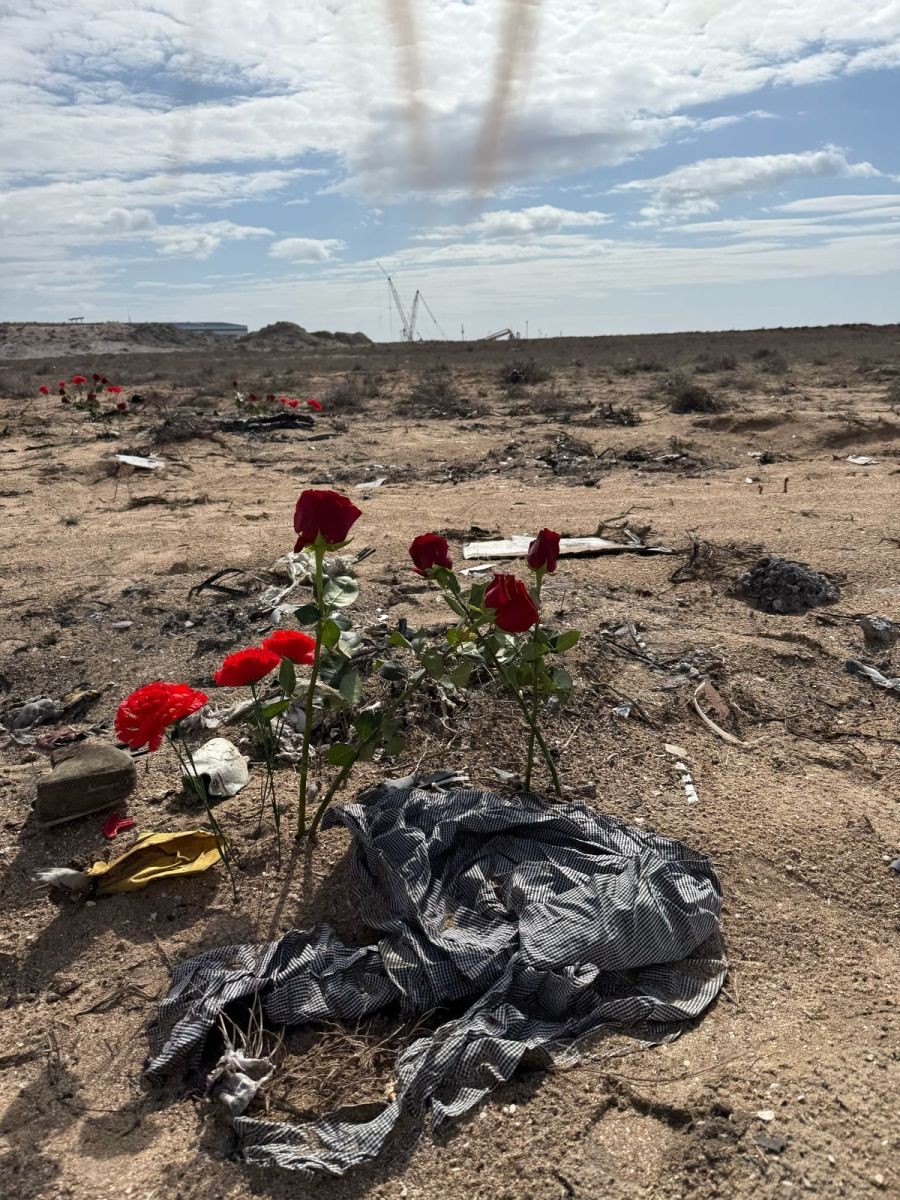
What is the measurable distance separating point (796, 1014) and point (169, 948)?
1.48 meters

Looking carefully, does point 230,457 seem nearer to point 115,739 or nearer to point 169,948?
point 115,739

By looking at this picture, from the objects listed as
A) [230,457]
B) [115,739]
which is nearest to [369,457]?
[230,457]

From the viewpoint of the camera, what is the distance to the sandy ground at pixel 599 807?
168 centimetres

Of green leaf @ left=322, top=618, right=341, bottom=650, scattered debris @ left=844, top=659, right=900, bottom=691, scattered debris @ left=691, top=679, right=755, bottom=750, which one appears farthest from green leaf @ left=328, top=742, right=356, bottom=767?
scattered debris @ left=844, top=659, right=900, bottom=691

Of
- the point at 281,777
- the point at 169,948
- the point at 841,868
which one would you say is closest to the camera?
the point at 169,948

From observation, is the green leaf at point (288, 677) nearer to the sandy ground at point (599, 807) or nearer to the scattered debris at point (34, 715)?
the sandy ground at point (599, 807)

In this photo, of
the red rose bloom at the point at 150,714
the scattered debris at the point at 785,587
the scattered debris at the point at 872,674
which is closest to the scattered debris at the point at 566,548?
the scattered debris at the point at 785,587

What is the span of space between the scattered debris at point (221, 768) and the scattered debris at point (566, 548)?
8.36 ft

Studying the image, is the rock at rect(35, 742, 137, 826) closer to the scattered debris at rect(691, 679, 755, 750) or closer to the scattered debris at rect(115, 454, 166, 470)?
the scattered debris at rect(691, 679, 755, 750)

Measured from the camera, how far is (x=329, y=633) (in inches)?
88.6

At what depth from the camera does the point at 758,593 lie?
436 centimetres

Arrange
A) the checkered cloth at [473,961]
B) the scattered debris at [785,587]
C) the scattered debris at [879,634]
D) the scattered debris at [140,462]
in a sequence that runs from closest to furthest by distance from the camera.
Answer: the checkered cloth at [473,961], the scattered debris at [879,634], the scattered debris at [785,587], the scattered debris at [140,462]

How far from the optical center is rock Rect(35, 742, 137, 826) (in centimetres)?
266

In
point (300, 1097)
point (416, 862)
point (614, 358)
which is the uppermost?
point (614, 358)
